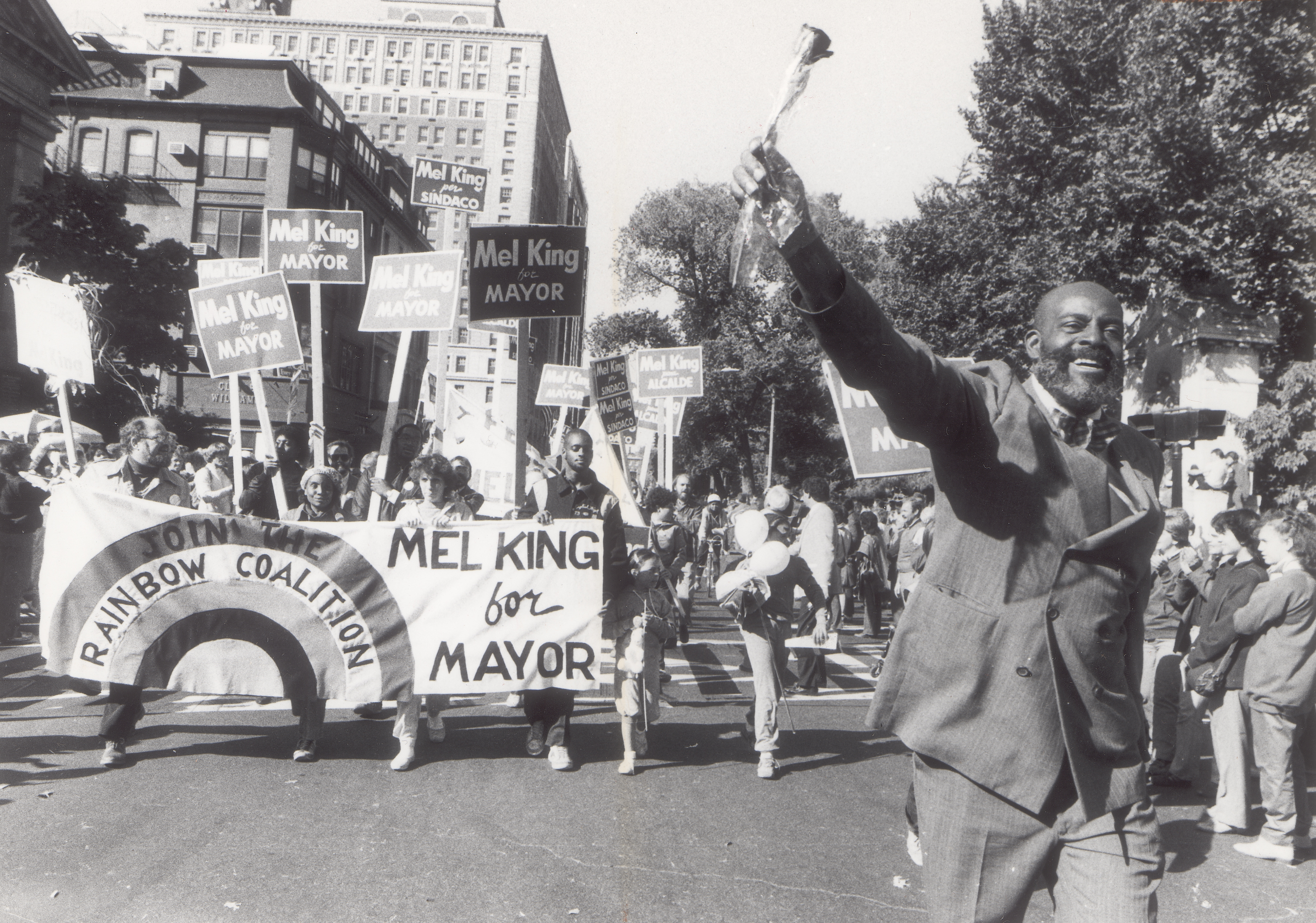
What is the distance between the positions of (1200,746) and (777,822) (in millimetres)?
2852

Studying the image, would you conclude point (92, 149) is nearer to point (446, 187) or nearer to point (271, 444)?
point (446, 187)

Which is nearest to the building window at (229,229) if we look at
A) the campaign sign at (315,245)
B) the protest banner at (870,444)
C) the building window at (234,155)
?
the building window at (234,155)

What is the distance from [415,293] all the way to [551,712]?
506cm

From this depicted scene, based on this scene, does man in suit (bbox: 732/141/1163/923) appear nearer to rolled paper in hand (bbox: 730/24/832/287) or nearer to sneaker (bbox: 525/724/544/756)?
rolled paper in hand (bbox: 730/24/832/287)

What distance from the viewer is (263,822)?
17.6 ft

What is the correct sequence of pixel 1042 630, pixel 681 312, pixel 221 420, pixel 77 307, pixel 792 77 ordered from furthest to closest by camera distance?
pixel 681 312, pixel 221 420, pixel 77 307, pixel 1042 630, pixel 792 77

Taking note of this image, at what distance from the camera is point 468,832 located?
5332 millimetres

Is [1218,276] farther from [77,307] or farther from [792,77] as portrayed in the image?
[792,77]

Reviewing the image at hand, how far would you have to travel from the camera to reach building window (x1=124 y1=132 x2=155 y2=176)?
43.3 m

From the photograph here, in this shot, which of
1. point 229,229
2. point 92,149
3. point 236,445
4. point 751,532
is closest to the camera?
point 751,532

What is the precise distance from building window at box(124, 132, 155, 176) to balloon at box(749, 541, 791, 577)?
139 feet

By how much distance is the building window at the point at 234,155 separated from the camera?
142 ft

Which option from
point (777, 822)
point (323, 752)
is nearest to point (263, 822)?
point (323, 752)

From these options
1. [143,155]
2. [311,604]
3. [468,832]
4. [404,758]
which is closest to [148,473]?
[311,604]
